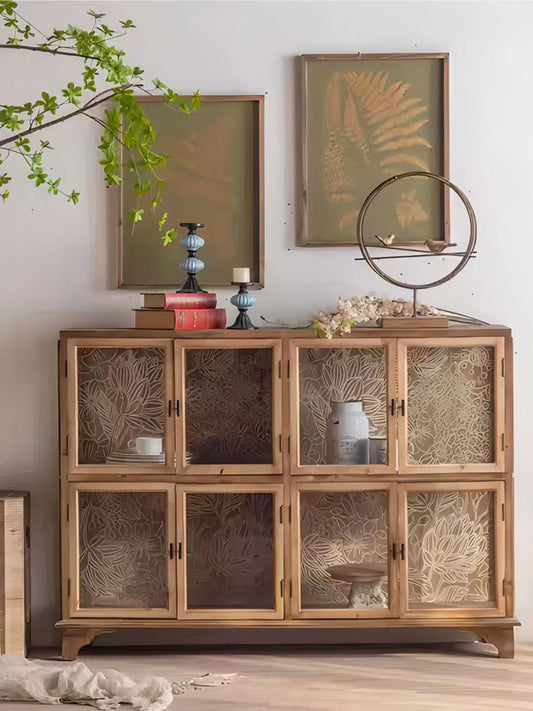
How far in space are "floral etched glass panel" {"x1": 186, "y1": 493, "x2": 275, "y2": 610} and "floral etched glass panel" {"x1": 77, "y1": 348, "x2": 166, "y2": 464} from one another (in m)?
0.28

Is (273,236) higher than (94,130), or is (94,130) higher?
(94,130)

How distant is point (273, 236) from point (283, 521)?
1141 mm

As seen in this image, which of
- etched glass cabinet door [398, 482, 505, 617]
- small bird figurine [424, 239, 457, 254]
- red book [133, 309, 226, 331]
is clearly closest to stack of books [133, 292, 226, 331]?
red book [133, 309, 226, 331]

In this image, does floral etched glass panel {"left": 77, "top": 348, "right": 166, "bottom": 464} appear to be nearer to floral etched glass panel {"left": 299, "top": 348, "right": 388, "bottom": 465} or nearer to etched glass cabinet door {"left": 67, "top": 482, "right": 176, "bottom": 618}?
etched glass cabinet door {"left": 67, "top": 482, "right": 176, "bottom": 618}

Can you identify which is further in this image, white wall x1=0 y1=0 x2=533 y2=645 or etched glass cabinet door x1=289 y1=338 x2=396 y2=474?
white wall x1=0 y1=0 x2=533 y2=645

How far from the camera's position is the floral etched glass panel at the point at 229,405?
3338 mm

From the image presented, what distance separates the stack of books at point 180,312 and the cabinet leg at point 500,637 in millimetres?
1499

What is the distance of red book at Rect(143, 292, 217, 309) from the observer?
3309 mm

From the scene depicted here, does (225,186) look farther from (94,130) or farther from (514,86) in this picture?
(514,86)

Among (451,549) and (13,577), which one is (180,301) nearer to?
(13,577)

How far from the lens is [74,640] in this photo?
11.1 ft

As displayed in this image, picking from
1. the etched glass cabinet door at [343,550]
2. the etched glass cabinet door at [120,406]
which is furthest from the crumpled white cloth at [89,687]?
the etched glass cabinet door at [120,406]

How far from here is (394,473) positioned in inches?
131

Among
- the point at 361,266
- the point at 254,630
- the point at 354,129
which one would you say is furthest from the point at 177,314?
the point at 254,630
